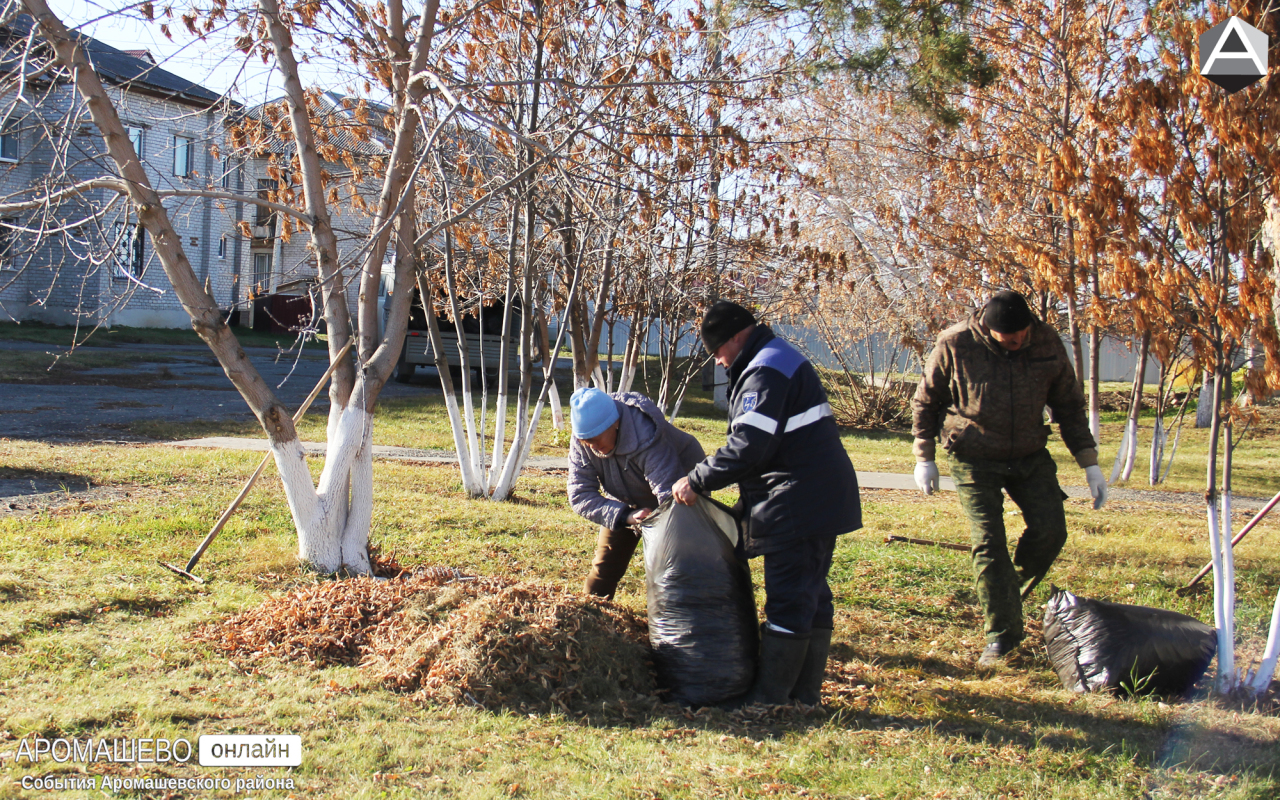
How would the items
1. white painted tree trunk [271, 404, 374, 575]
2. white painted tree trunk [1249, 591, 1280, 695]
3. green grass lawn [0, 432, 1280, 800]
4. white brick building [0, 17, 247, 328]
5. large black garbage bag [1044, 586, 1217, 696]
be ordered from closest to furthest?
green grass lawn [0, 432, 1280, 800]
white painted tree trunk [1249, 591, 1280, 695]
large black garbage bag [1044, 586, 1217, 696]
white brick building [0, 17, 247, 328]
white painted tree trunk [271, 404, 374, 575]

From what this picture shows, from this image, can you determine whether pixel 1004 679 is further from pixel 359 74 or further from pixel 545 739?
pixel 359 74

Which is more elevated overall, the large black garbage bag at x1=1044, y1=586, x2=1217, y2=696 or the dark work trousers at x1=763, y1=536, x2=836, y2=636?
the dark work trousers at x1=763, y1=536, x2=836, y2=636

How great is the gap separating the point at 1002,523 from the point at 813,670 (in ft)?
3.99

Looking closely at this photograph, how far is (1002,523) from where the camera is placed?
4.12 m

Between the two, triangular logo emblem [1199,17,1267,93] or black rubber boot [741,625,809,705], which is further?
triangular logo emblem [1199,17,1267,93]

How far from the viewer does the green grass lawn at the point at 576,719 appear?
9.12 feet

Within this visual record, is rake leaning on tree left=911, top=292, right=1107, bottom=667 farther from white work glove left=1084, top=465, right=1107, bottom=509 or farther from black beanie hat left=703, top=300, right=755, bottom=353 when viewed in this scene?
black beanie hat left=703, top=300, right=755, bottom=353

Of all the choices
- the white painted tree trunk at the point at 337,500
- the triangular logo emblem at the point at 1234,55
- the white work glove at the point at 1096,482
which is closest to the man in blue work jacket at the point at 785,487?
the white work glove at the point at 1096,482

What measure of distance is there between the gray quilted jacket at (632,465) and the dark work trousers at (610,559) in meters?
0.19

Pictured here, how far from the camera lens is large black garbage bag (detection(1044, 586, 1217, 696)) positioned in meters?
3.62

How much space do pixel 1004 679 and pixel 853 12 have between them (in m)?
5.87

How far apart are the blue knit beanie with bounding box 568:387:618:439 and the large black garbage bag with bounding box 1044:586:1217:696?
84.1 inches

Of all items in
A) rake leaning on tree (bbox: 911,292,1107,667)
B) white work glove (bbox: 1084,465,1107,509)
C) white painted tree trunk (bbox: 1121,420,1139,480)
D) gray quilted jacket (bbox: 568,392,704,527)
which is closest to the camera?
gray quilted jacket (bbox: 568,392,704,527)

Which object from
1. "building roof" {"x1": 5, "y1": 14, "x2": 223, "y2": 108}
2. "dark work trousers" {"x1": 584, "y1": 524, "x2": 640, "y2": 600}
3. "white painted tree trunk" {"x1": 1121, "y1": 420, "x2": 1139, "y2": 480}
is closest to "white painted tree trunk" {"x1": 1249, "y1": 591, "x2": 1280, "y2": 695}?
"dark work trousers" {"x1": 584, "y1": 524, "x2": 640, "y2": 600}
